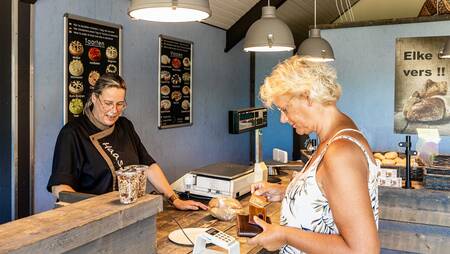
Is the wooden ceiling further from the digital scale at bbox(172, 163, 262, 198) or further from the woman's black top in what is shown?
the woman's black top

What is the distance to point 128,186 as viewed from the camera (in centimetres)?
144

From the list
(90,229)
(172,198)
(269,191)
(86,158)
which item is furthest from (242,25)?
(90,229)

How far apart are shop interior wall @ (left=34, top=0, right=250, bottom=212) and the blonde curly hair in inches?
84.6

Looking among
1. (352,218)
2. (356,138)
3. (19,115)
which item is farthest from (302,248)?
(19,115)

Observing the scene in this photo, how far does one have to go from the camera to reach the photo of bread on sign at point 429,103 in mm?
4562

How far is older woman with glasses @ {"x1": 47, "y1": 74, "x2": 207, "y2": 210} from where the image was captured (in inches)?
91.0

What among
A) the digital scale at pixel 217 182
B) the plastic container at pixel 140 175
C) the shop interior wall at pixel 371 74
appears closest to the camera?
the plastic container at pixel 140 175

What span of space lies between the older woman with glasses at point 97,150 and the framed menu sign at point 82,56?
2.97 ft

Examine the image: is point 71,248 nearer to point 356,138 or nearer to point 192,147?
point 356,138

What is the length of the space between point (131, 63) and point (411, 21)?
289 cm

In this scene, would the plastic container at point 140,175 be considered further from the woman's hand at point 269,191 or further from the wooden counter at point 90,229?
the woman's hand at point 269,191

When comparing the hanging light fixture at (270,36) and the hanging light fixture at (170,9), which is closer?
the hanging light fixture at (170,9)

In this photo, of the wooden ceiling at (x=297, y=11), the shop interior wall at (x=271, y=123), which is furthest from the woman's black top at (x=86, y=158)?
the shop interior wall at (x=271, y=123)

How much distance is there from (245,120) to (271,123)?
4.31 meters
